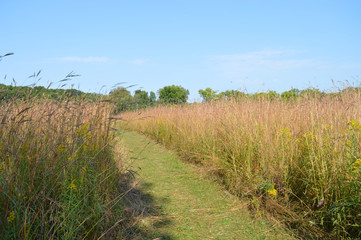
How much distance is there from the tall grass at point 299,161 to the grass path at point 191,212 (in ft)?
0.90

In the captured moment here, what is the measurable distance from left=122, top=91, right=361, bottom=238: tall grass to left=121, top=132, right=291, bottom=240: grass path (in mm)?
276

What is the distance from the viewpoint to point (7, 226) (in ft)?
5.22

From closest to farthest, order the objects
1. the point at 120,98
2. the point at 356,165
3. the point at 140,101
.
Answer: the point at 356,165 < the point at 120,98 < the point at 140,101

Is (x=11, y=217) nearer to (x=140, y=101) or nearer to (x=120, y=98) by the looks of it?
(x=120, y=98)

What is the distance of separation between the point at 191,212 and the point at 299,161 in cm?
163

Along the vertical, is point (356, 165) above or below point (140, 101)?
below

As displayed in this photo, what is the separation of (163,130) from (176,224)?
21.2 feet

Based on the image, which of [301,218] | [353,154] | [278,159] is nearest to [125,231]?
[301,218]

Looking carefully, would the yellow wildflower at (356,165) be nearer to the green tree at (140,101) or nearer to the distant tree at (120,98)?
the distant tree at (120,98)

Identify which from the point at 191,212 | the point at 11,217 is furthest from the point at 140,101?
the point at 11,217

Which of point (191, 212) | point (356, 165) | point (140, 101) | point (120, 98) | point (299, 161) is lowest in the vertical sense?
point (191, 212)

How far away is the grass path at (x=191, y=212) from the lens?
109 inches

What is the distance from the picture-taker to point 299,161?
329 centimetres

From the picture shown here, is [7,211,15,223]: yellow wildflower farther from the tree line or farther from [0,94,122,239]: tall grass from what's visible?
the tree line
